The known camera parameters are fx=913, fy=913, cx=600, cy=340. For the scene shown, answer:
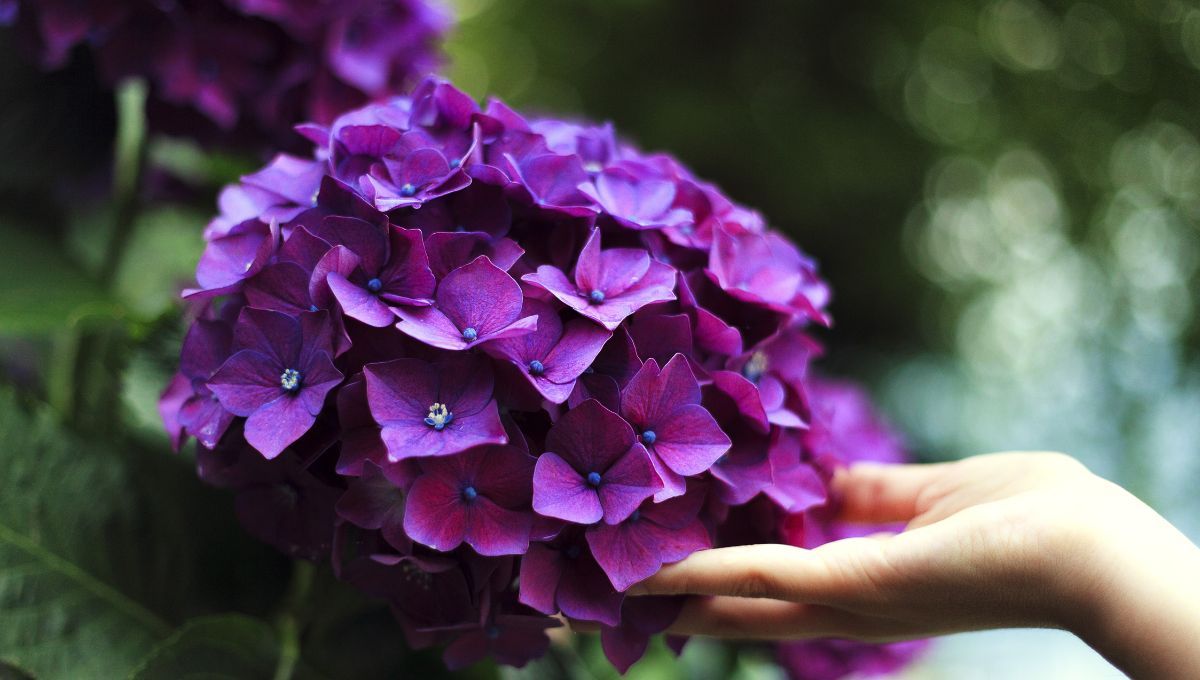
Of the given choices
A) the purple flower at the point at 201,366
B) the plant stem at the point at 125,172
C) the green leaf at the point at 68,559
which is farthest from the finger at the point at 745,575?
the plant stem at the point at 125,172

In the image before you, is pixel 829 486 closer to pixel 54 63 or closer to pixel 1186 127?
pixel 54 63

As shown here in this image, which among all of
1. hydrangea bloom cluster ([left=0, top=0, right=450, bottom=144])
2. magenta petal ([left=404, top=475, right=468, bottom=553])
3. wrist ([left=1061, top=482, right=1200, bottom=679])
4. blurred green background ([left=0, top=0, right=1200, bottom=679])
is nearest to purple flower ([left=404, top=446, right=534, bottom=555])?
magenta petal ([left=404, top=475, right=468, bottom=553])

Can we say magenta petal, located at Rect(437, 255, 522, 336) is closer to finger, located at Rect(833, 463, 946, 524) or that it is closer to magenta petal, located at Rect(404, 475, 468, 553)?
magenta petal, located at Rect(404, 475, 468, 553)

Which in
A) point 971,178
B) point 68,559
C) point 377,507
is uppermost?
point 377,507

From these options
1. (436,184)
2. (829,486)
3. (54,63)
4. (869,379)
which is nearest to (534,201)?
(436,184)

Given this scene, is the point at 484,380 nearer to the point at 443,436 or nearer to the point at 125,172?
the point at 443,436

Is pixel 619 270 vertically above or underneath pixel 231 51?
above

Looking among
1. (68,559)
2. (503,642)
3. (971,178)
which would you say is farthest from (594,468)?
(971,178)

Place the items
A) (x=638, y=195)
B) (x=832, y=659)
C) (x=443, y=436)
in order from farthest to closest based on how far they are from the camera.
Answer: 1. (x=832, y=659)
2. (x=638, y=195)
3. (x=443, y=436)
